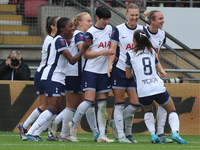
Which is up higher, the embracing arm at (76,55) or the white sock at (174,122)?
the embracing arm at (76,55)

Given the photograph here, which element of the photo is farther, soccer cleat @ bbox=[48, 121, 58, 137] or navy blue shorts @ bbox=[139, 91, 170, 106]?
soccer cleat @ bbox=[48, 121, 58, 137]

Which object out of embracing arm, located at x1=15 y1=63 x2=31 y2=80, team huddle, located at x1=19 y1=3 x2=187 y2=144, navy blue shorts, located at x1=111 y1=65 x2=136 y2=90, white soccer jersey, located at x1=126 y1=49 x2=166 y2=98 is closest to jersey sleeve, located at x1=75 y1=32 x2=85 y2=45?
team huddle, located at x1=19 y1=3 x2=187 y2=144

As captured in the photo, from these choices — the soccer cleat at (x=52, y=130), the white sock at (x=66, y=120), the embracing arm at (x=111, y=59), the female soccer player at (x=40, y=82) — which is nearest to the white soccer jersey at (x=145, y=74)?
the embracing arm at (x=111, y=59)

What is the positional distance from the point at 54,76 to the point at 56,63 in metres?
0.20

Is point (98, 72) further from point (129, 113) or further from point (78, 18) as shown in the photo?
point (78, 18)

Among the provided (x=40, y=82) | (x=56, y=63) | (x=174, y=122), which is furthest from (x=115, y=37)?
(x=174, y=122)

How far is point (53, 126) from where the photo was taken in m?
5.98

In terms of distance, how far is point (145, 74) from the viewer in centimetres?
504

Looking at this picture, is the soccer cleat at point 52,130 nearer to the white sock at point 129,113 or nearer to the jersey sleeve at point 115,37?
the white sock at point 129,113

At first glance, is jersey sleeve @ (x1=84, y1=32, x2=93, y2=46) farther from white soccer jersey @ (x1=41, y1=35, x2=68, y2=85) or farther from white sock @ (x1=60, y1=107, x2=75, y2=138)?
white sock @ (x1=60, y1=107, x2=75, y2=138)

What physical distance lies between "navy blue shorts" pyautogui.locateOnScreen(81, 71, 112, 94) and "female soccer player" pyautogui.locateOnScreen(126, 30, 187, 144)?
441 mm

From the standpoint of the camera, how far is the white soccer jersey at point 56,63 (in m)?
5.35

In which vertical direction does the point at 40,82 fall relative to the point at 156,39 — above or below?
below

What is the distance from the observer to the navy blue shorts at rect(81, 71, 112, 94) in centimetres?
552
